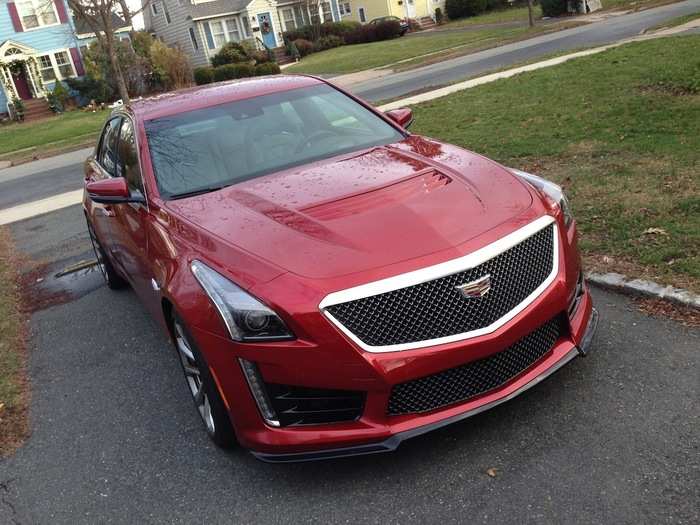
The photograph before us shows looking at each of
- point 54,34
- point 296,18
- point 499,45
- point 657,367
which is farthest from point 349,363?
point 296,18

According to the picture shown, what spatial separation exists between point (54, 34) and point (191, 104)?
1481 inches

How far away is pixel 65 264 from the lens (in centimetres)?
776

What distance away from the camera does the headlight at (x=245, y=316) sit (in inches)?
111

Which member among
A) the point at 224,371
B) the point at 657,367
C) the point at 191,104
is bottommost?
the point at 657,367

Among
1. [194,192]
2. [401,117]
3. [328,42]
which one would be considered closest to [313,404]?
[194,192]

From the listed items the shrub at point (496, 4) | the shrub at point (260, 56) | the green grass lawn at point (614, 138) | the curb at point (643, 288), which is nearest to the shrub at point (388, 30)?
the shrub at point (260, 56)

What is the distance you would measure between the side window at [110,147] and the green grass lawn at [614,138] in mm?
3700

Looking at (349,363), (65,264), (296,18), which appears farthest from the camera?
(296,18)

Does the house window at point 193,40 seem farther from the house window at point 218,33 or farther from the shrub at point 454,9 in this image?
the shrub at point 454,9

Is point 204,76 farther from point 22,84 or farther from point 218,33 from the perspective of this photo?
point 218,33

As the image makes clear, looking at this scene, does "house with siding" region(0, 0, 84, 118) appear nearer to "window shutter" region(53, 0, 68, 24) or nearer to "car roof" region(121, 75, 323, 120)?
"window shutter" region(53, 0, 68, 24)

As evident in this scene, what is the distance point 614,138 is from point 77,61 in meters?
36.9

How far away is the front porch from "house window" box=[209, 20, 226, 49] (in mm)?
11769

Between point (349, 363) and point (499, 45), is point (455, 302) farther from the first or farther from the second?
point (499, 45)
